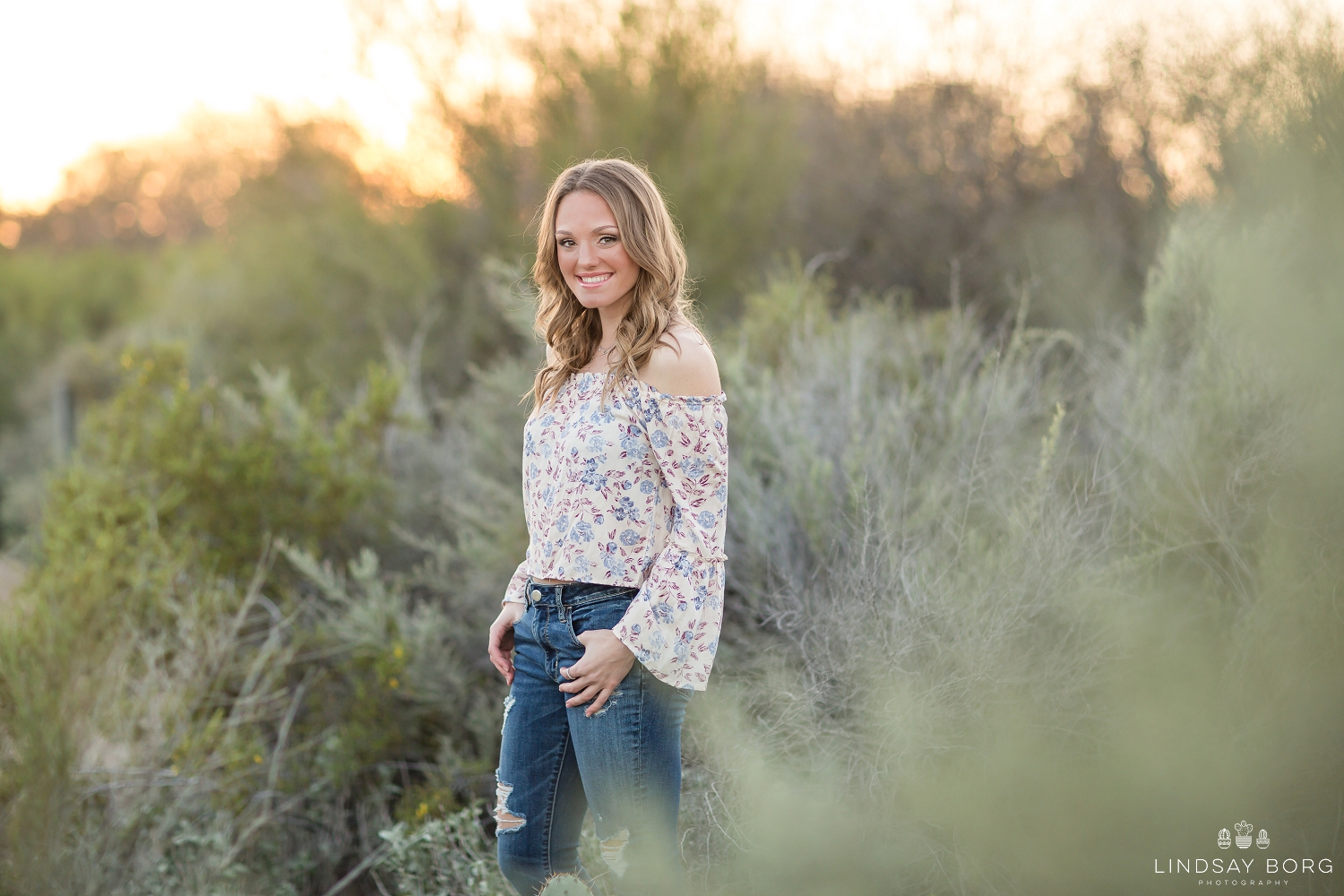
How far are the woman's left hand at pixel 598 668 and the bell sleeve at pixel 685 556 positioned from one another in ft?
0.09

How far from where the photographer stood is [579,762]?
1.83m

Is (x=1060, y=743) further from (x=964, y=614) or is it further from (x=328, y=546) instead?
(x=328, y=546)

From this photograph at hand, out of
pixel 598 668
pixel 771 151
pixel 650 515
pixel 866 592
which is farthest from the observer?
pixel 771 151

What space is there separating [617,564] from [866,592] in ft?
3.40

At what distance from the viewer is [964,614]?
2.44 meters

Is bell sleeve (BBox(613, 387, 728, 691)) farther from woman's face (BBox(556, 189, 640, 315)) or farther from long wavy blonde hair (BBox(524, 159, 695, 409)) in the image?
woman's face (BBox(556, 189, 640, 315))

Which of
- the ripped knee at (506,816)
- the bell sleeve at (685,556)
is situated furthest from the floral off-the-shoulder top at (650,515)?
the ripped knee at (506,816)

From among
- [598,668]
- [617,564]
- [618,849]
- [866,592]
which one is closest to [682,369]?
[617,564]

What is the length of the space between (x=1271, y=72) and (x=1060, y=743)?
2852 mm

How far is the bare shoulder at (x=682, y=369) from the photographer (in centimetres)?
182

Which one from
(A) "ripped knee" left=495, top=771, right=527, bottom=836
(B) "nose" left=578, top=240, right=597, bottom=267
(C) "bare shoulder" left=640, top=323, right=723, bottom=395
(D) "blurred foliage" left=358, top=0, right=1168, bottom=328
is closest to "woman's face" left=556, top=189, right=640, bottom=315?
(B) "nose" left=578, top=240, right=597, bottom=267

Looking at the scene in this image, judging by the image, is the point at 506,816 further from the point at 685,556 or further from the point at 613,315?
the point at 613,315

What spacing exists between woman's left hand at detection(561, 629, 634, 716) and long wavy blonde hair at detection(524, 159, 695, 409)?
0.47 meters

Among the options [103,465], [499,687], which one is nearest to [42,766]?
[499,687]
